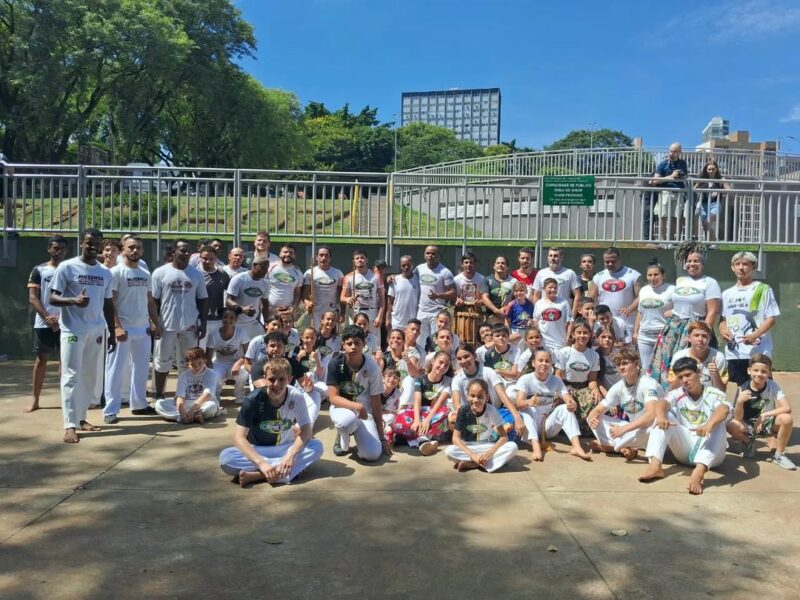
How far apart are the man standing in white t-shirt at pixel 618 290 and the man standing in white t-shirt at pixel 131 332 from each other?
5213 mm

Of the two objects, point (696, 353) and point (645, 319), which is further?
point (645, 319)

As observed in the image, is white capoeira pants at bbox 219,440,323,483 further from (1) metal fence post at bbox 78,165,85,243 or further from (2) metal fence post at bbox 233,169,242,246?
(1) metal fence post at bbox 78,165,85,243

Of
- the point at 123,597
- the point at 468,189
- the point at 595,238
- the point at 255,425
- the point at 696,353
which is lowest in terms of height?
the point at 123,597

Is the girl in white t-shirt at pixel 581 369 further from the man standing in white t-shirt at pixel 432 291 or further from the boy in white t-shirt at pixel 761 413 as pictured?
the man standing in white t-shirt at pixel 432 291

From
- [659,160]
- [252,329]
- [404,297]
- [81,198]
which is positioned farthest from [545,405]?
[659,160]

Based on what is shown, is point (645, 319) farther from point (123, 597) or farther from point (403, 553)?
point (123, 597)

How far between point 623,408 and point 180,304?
189 inches

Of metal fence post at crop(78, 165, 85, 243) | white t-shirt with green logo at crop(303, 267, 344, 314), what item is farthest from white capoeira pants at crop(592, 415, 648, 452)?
metal fence post at crop(78, 165, 85, 243)

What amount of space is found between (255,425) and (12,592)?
84.1 inches

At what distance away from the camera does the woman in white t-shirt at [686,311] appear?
686 centimetres

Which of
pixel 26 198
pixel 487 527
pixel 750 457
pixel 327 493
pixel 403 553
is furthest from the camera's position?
pixel 26 198

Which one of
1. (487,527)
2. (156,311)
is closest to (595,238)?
(156,311)

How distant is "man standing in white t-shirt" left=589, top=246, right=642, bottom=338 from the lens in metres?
8.21

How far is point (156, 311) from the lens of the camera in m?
7.63
